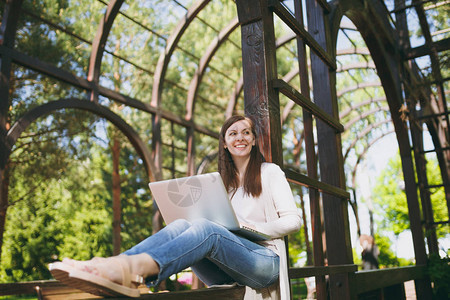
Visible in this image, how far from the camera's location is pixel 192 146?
28.9ft

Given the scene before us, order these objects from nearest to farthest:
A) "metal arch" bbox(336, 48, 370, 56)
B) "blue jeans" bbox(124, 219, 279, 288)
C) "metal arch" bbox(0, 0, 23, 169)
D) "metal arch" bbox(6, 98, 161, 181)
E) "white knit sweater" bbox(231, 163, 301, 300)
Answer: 1. "blue jeans" bbox(124, 219, 279, 288)
2. "white knit sweater" bbox(231, 163, 301, 300)
3. "metal arch" bbox(0, 0, 23, 169)
4. "metal arch" bbox(6, 98, 161, 181)
5. "metal arch" bbox(336, 48, 370, 56)

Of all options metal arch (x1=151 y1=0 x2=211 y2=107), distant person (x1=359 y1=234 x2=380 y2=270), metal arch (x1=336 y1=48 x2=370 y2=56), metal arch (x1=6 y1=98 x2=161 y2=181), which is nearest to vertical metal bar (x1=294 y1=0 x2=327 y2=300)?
metal arch (x1=6 y1=98 x2=161 y2=181)

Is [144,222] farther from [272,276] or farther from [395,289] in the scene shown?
[272,276]

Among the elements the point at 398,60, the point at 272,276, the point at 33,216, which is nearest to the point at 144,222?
the point at 33,216

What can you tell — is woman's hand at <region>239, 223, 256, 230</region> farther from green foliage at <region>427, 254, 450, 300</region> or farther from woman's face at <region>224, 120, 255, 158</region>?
green foliage at <region>427, 254, 450, 300</region>

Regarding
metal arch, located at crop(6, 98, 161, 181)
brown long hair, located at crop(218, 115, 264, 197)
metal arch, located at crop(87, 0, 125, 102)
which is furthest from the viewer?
metal arch, located at crop(87, 0, 125, 102)

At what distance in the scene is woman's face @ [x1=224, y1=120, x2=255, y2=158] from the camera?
2287 mm

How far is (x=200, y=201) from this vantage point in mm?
1944

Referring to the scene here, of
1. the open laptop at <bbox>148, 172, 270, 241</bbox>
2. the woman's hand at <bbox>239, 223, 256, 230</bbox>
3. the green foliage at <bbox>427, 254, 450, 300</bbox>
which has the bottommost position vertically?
the green foliage at <bbox>427, 254, 450, 300</bbox>

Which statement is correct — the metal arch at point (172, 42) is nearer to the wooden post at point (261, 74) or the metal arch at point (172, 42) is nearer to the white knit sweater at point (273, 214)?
the wooden post at point (261, 74)

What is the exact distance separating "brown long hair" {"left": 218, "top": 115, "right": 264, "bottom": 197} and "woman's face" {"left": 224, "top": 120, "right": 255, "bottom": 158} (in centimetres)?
2

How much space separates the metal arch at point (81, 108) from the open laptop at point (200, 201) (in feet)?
12.5

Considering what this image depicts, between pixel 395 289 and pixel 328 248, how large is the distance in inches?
73.8

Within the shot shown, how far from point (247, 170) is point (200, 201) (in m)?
0.39
